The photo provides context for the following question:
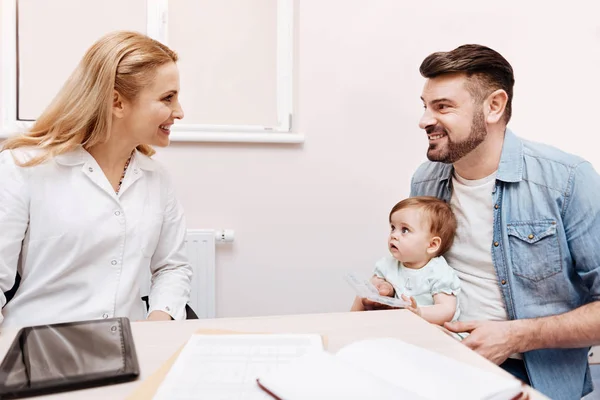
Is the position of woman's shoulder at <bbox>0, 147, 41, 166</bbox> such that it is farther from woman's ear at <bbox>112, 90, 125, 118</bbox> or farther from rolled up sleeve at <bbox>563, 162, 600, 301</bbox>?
rolled up sleeve at <bbox>563, 162, 600, 301</bbox>

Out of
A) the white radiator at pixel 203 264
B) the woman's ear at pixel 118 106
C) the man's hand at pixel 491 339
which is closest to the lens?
the man's hand at pixel 491 339

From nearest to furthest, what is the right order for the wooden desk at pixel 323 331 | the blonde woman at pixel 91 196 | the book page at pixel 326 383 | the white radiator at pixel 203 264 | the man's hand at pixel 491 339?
the book page at pixel 326 383
the wooden desk at pixel 323 331
the man's hand at pixel 491 339
the blonde woman at pixel 91 196
the white radiator at pixel 203 264

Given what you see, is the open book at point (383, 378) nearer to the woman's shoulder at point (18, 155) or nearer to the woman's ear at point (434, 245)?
the woman's ear at point (434, 245)

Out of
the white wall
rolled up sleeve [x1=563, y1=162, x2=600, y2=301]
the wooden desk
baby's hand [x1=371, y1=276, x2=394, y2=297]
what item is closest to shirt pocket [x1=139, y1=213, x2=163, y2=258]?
the wooden desk

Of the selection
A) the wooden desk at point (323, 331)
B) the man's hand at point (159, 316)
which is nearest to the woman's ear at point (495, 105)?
the wooden desk at point (323, 331)

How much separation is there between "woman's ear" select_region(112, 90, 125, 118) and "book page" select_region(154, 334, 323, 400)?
795 millimetres

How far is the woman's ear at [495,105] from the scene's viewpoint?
1415 mm

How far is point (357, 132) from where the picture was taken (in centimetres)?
215

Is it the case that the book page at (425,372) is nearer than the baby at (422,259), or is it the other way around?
the book page at (425,372)

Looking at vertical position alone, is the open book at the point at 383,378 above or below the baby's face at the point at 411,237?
below

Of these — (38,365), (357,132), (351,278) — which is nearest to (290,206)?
(357,132)

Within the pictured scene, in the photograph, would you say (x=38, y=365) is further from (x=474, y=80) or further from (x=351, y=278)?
(x=474, y=80)

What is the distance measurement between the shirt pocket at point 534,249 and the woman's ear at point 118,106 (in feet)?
3.82

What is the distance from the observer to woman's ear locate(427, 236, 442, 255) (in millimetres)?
1408
